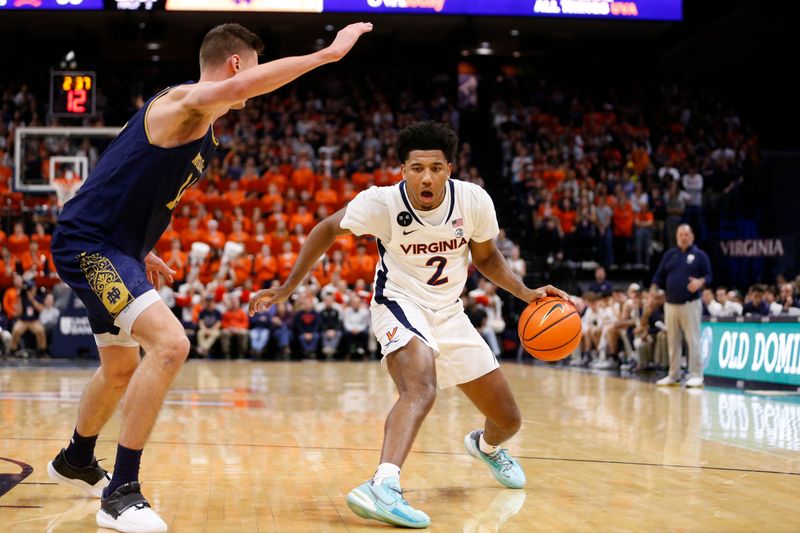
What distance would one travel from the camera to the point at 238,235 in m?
18.9

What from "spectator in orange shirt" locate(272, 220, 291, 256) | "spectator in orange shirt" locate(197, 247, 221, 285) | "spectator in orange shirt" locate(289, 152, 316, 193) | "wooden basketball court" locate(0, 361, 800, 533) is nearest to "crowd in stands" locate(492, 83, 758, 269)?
"spectator in orange shirt" locate(289, 152, 316, 193)

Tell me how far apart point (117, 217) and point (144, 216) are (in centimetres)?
12

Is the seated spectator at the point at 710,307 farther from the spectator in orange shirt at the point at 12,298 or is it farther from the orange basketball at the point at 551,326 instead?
the spectator in orange shirt at the point at 12,298

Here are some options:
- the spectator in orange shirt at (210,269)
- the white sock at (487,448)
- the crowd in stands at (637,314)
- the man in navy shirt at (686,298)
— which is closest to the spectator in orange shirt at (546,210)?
the crowd in stands at (637,314)

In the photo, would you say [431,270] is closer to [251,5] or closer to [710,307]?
[710,307]

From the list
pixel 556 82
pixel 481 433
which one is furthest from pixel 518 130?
pixel 481 433

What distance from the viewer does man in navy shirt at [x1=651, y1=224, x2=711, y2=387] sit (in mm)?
12164

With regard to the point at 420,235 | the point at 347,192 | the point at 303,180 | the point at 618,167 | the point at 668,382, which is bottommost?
the point at 668,382

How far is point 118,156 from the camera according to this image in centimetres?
424

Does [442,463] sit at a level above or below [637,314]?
below

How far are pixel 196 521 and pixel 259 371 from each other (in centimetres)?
1057

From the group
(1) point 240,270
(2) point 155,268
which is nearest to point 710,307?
(1) point 240,270

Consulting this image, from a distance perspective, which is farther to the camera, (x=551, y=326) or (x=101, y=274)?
(x=551, y=326)

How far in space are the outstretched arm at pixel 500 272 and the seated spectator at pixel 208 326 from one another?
12611 mm
